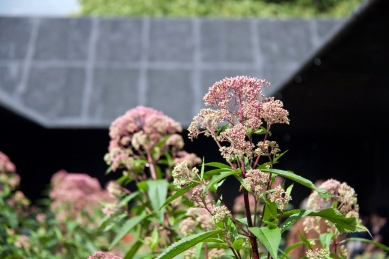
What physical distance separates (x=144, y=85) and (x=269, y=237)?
799 cm

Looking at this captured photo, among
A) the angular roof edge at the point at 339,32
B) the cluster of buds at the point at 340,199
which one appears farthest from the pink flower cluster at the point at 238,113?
the angular roof edge at the point at 339,32

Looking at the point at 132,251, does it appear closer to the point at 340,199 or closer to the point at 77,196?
the point at 340,199

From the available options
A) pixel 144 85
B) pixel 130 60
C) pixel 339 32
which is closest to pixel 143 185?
pixel 339 32

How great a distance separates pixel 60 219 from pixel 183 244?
3.15m

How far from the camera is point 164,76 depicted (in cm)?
939

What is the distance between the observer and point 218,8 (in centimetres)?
2392

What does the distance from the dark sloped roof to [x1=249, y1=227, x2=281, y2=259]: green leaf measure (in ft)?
23.8

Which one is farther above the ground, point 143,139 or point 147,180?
point 143,139

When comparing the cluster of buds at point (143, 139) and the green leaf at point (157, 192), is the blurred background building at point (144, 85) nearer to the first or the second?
the cluster of buds at point (143, 139)

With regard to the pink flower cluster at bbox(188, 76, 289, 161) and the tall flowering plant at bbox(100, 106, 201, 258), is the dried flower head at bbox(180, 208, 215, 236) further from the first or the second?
the pink flower cluster at bbox(188, 76, 289, 161)

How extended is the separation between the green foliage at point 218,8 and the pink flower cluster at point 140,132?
822 inches

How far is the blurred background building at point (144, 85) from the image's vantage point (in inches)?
347

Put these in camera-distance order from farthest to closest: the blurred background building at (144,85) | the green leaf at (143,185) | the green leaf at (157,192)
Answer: the blurred background building at (144,85)
the green leaf at (143,185)
the green leaf at (157,192)

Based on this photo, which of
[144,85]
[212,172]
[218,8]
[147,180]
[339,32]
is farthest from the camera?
[218,8]
